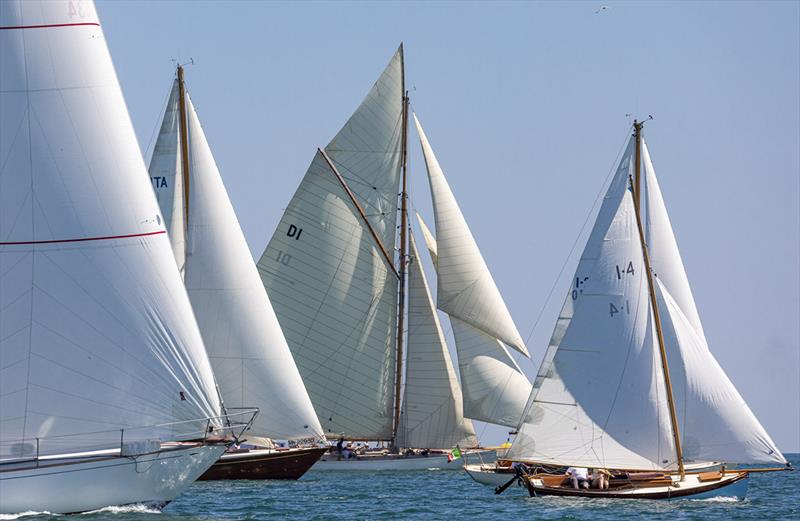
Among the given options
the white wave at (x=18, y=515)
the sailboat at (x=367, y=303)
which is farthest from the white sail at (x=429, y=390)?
the white wave at (x=18, y=515)

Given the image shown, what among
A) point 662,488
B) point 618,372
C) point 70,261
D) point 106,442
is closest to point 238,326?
point 618,372

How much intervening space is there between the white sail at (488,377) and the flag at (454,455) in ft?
8.22

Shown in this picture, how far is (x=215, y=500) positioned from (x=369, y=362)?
2138 cm

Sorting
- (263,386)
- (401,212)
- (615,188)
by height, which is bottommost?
(263,386)

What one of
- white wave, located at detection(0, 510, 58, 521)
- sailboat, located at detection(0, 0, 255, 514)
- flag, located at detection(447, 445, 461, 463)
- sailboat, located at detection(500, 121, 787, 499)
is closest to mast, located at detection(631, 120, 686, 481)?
sailboat, located at detection(500, 121, 787, 499)

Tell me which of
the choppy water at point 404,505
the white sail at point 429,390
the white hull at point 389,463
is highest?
the white sail at point 429,390

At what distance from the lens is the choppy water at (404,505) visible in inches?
1563

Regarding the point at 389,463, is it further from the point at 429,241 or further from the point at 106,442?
the point at 106,442

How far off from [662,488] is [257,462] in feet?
51.0

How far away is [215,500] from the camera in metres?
44.7

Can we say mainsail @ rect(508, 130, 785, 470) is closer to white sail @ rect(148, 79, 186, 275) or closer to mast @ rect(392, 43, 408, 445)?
white sail @ rect(148, 79, 186, 275)

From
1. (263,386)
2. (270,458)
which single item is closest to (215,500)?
(263,386)

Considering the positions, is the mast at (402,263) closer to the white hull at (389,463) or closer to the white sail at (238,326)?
the white hull at (389,463)

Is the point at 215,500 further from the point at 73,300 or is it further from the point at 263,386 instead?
the point at 73,300
